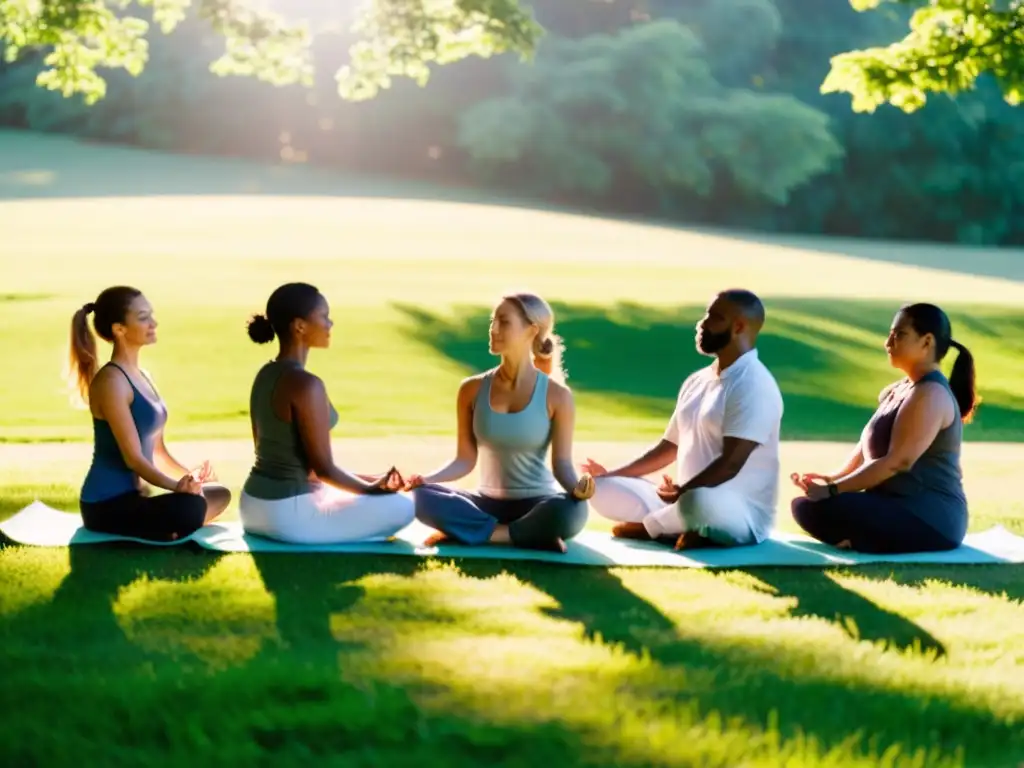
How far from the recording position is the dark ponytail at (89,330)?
6.48 meters

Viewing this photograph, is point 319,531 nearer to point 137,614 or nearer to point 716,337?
point 137,614

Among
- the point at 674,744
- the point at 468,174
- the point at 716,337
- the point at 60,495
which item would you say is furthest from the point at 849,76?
the point at 468,174

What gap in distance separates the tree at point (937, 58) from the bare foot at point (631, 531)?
378cm

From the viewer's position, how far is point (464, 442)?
6.77 meters

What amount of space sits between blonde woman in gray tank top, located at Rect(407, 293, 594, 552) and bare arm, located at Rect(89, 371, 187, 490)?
1.17 metres

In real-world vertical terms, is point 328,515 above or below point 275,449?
below

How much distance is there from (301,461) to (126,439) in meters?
0.81

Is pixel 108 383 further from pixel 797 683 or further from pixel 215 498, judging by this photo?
pixel 797 683

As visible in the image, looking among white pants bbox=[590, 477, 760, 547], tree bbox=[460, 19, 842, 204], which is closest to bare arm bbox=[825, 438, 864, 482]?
white pants bbox=[590, 477, 760, 547]

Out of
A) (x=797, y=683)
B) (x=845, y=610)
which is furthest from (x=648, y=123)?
(x=797, y=683)

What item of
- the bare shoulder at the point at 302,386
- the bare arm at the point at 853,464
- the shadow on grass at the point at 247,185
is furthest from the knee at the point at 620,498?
the shadow on grass at the point at 247,185

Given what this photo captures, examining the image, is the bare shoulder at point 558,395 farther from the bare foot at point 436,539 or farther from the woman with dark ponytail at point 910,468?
the woman with dark ponytail at point 910,468

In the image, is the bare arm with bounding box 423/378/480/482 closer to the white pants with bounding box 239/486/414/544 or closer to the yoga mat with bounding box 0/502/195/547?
the white pants with bounding box 239/486/414/544

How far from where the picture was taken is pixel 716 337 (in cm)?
674
